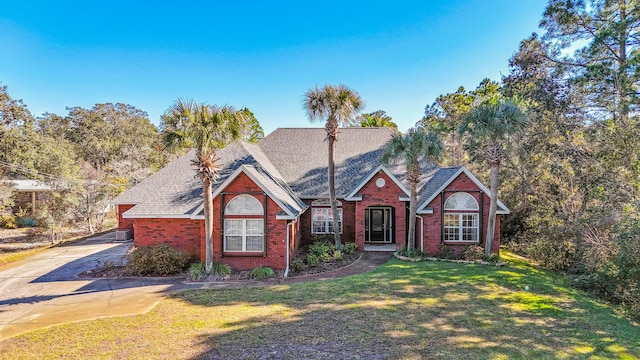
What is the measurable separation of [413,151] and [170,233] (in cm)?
1367

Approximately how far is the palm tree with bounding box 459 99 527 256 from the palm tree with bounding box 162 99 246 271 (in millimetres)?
12320

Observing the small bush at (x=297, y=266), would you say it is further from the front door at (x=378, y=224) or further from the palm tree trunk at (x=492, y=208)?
the palm tree trunk at (x=492, y=208)

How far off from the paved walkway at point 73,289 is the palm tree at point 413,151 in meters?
2.92

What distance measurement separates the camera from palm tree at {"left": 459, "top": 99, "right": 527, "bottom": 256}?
16.1m

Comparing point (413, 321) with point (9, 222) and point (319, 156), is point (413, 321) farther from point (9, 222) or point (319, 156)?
point (9, 222)

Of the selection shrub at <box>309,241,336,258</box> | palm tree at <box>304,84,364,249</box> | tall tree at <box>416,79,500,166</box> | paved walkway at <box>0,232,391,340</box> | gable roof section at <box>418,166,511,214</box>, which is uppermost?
tall tree at <box>416,79,500,166</box>

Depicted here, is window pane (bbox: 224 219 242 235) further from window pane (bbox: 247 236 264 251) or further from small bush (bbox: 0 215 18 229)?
small bush (bbox: 0 215 18 229)

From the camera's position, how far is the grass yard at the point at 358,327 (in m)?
7.43

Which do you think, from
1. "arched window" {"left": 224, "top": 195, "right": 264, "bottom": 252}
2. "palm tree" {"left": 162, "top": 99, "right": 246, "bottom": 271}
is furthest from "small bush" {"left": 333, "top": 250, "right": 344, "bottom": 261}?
"palm tree" {"left": 162, "top": 99, "right": 246, "bottom": 271}

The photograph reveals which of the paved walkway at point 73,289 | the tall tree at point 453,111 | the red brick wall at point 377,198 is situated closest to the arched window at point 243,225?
the paved walkway at point 73,289

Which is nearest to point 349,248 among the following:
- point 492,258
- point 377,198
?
point 377,198

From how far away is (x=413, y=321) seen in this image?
9.21m

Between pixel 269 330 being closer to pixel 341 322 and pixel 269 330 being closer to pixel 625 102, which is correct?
pixel 341 322

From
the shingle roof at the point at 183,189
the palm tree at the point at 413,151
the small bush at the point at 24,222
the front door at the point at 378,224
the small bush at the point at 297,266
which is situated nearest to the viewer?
the small bush at the point at 297,266
